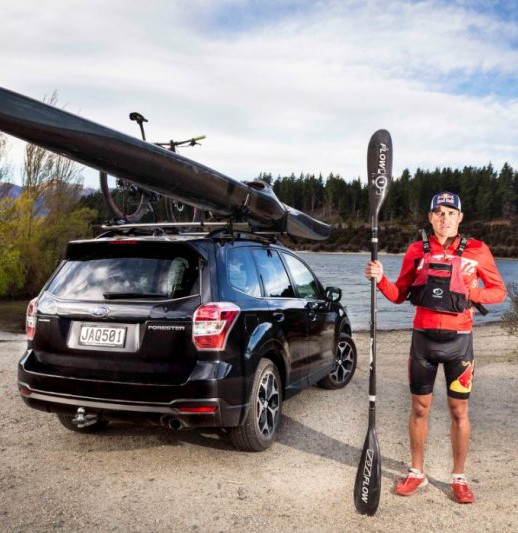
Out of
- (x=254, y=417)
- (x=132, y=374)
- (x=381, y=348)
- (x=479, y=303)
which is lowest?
(x=381, y=348)

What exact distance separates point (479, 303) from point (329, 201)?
146 m

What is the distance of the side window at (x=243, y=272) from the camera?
4.63 metres

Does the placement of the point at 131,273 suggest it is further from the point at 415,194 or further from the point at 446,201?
the point at 415,194

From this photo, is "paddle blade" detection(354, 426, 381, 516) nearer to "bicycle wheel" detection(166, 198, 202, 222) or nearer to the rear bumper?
the rear bumper

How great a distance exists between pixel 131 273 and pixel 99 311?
14.4 inches

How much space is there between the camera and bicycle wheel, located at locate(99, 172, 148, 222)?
6.77 meters

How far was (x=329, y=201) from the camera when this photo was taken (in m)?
148

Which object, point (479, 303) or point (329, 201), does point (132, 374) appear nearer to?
point (479, 303)

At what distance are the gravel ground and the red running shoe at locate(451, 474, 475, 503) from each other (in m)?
0.06

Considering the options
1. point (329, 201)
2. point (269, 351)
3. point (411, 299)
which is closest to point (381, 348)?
point (269, 351)

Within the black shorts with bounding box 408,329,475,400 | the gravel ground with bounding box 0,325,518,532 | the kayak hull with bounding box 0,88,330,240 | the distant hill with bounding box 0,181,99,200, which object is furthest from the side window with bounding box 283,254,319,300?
the distant hill with bounding box 0,181,99,200

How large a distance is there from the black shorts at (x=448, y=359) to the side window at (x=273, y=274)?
1.64m

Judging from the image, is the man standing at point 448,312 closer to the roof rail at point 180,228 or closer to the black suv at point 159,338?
the black suv at point 159,338

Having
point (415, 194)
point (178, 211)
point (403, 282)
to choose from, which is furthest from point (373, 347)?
point (415, 194)
